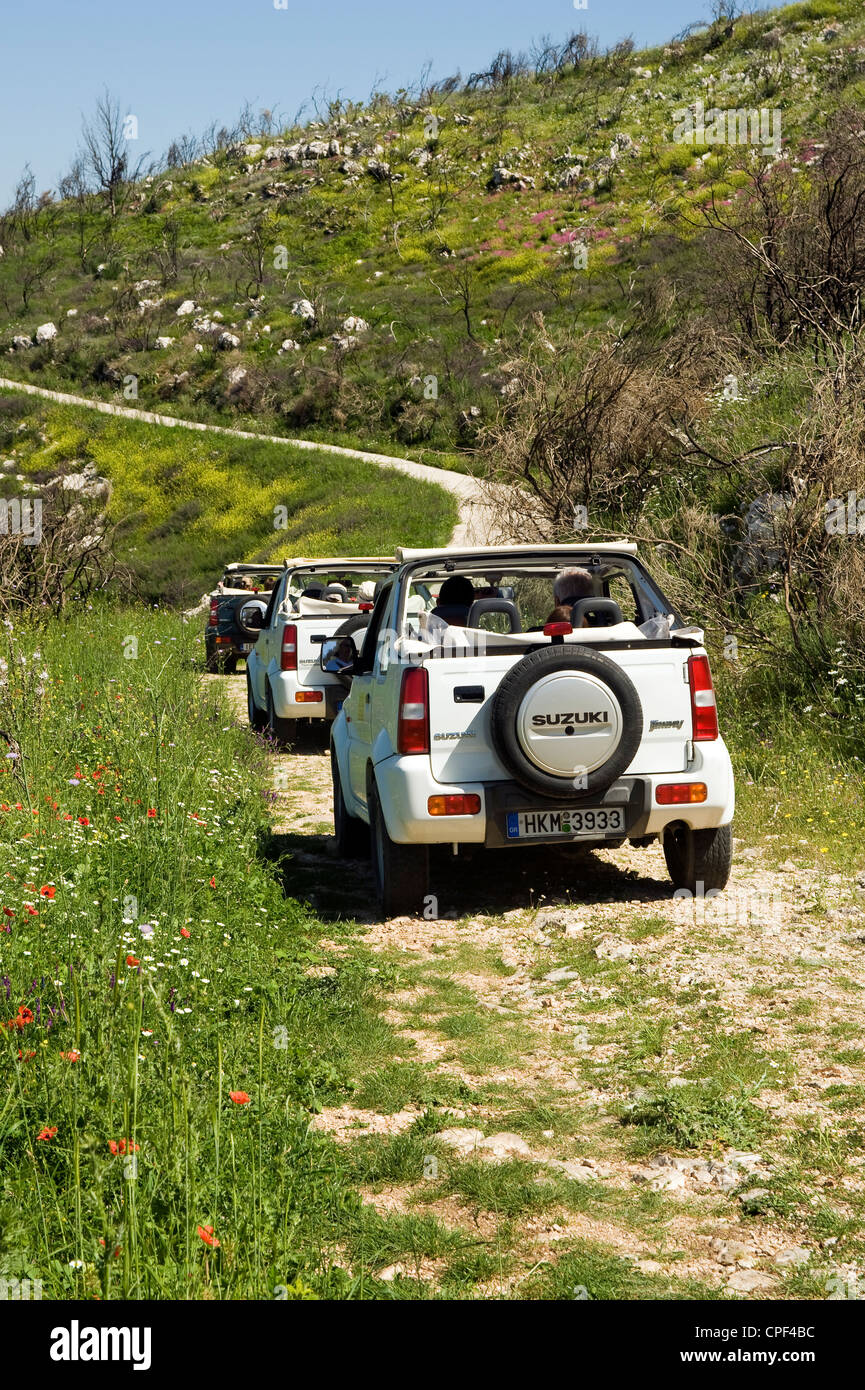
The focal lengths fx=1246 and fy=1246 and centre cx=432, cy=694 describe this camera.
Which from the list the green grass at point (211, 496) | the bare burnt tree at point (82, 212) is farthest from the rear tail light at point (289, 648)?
the bare burnt tree at point (82, 212)

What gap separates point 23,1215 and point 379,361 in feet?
165

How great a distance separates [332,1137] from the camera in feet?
12.8

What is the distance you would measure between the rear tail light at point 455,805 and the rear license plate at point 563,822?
0.20 m

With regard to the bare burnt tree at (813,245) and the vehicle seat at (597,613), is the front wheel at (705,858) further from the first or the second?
the bare burnt tree at (813,245)

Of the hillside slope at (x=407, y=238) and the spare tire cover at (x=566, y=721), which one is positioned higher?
the hillside slope at (x=407, y=238)

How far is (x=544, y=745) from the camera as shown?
604cm

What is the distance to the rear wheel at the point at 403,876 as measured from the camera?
Result: 6.49 meters

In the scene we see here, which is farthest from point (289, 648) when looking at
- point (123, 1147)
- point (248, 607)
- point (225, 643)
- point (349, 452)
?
point (349, 452)

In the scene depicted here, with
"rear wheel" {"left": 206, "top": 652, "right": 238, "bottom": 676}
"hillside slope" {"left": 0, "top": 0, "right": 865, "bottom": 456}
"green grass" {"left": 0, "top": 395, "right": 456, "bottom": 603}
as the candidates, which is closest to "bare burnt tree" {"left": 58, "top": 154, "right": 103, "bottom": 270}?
"hillside slope" {"left": 0, "top": 0, "right": 865, "bottom": 456}

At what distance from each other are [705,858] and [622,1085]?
2.46m

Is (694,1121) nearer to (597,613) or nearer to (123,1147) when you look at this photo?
(123,1147)

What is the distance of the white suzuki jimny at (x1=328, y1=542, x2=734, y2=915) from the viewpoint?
6035mm

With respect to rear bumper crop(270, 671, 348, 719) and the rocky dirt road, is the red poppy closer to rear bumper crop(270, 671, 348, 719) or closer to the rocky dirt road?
the rocky dirt road

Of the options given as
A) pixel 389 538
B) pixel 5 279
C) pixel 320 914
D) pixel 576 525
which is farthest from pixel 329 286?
pixel 320 914
